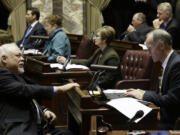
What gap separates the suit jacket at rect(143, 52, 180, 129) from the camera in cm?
277

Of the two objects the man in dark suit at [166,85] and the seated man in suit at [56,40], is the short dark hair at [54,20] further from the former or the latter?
the man in dark suit at [166,85]

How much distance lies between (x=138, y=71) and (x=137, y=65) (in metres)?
0.08

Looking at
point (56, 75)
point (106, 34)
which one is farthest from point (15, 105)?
point (106, 34)

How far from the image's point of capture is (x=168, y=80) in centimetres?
288

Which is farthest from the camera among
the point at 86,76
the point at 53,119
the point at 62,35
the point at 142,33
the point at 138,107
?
the point at 142,33

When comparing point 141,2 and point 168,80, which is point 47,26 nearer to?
point 168,80

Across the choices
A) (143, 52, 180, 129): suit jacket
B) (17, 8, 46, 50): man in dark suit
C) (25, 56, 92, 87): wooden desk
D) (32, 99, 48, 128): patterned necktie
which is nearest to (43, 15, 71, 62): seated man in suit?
(25, 56, 92, 87): wooden desk

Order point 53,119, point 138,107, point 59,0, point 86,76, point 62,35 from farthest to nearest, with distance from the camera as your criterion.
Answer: point 59,0 < point 62,35 < point 86,76 < point 53,119 < point 138,107

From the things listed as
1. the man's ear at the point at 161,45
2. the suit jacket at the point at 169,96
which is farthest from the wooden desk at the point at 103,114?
the man's ear at the point at 161,45

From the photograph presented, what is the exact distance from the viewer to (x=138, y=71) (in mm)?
4426

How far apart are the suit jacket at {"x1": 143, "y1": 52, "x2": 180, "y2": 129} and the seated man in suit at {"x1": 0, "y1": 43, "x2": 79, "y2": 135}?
72 cm

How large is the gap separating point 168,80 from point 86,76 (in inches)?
59.4

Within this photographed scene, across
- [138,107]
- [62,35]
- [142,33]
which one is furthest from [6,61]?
[142,33]

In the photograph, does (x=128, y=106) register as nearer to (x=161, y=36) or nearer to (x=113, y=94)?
(x=113, y=94)
